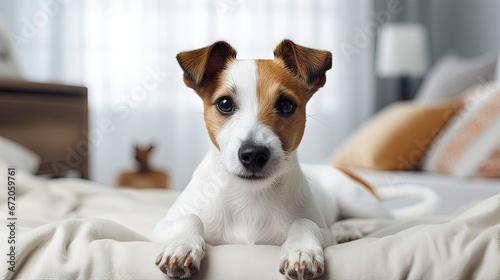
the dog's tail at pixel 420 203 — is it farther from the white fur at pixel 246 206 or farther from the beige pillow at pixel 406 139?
the beige pillow at pixel 406 139

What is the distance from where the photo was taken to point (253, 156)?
39.1 inches

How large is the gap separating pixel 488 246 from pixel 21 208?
1227mm

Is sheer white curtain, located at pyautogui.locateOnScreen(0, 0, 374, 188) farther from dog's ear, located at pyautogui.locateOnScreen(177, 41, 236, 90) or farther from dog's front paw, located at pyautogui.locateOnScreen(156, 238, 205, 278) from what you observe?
dog's front paw, located at pyautogui.locateOnScreen(156, 238, 205, 278)

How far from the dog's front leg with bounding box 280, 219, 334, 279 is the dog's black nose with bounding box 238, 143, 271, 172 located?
0.15m

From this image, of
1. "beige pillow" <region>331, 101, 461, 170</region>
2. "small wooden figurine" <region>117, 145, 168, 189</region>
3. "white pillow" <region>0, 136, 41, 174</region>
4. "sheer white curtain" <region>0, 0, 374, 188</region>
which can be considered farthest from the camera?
"sheer white curtain" <region>0, 0, 374, 188</region>

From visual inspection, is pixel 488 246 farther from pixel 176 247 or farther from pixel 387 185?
pixel 387 185

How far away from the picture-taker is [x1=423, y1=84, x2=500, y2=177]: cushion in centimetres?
233

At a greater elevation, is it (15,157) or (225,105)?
(225,105)

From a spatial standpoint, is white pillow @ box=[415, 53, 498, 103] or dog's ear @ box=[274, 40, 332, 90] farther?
white pillow @ box=[415, 53, 498, 103]

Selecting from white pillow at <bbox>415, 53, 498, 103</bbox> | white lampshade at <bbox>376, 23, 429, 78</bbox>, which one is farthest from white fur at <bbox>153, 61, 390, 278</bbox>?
white lampshade at <bbox>376, 23, 429, 78</bbox>

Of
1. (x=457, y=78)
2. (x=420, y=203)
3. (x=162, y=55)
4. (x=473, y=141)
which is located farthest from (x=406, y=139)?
(x=162, y=55)

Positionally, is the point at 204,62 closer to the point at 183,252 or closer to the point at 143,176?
the point at 183,252

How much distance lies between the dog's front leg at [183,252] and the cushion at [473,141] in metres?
1.67

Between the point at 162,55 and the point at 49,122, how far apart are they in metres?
2.02
